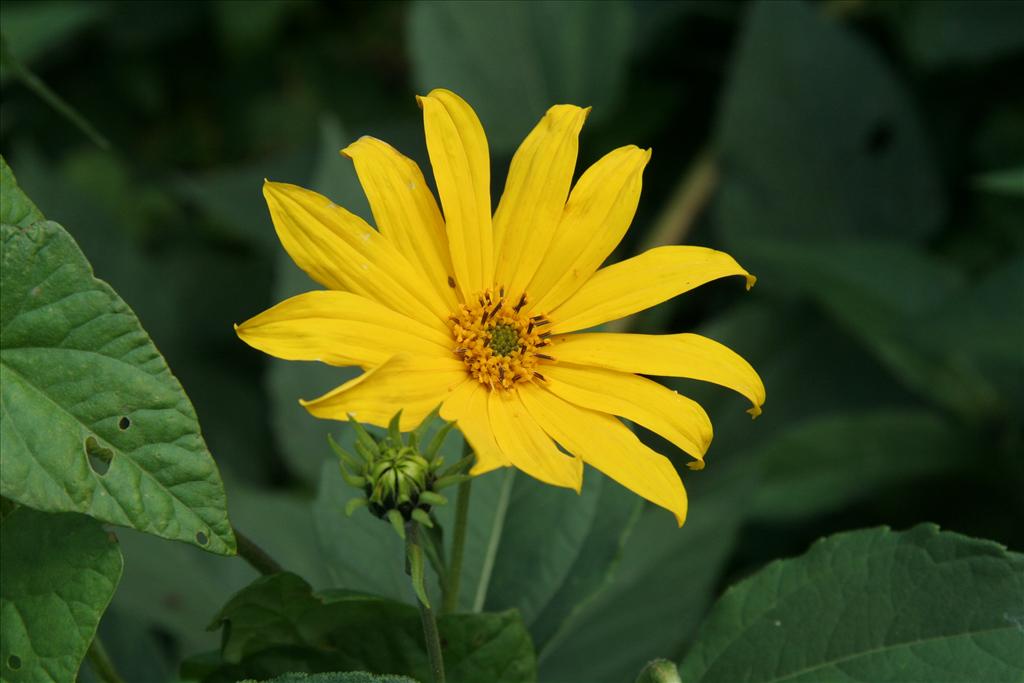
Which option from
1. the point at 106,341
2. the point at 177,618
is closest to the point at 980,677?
the point at 106,341

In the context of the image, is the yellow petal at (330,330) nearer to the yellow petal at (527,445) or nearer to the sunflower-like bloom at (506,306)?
the sunflower-like bloom at (506,306)

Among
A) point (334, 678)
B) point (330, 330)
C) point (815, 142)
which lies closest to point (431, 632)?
point (334, 678)

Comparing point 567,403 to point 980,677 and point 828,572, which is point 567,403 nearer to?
point 828,572

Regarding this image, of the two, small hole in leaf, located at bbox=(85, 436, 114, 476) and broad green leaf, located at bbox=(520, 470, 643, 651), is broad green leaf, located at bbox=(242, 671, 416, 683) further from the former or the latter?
broad green leaf, located at bbox=(520, 470, 643, 651)

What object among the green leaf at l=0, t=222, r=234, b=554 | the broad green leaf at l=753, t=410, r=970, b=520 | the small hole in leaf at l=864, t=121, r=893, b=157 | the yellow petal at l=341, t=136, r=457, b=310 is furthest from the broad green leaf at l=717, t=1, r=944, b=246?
the green leaf at l=0, t=222, r=234, b=554

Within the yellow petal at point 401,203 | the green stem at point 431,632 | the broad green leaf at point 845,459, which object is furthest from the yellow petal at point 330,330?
the broad green leaf at point 845,459
